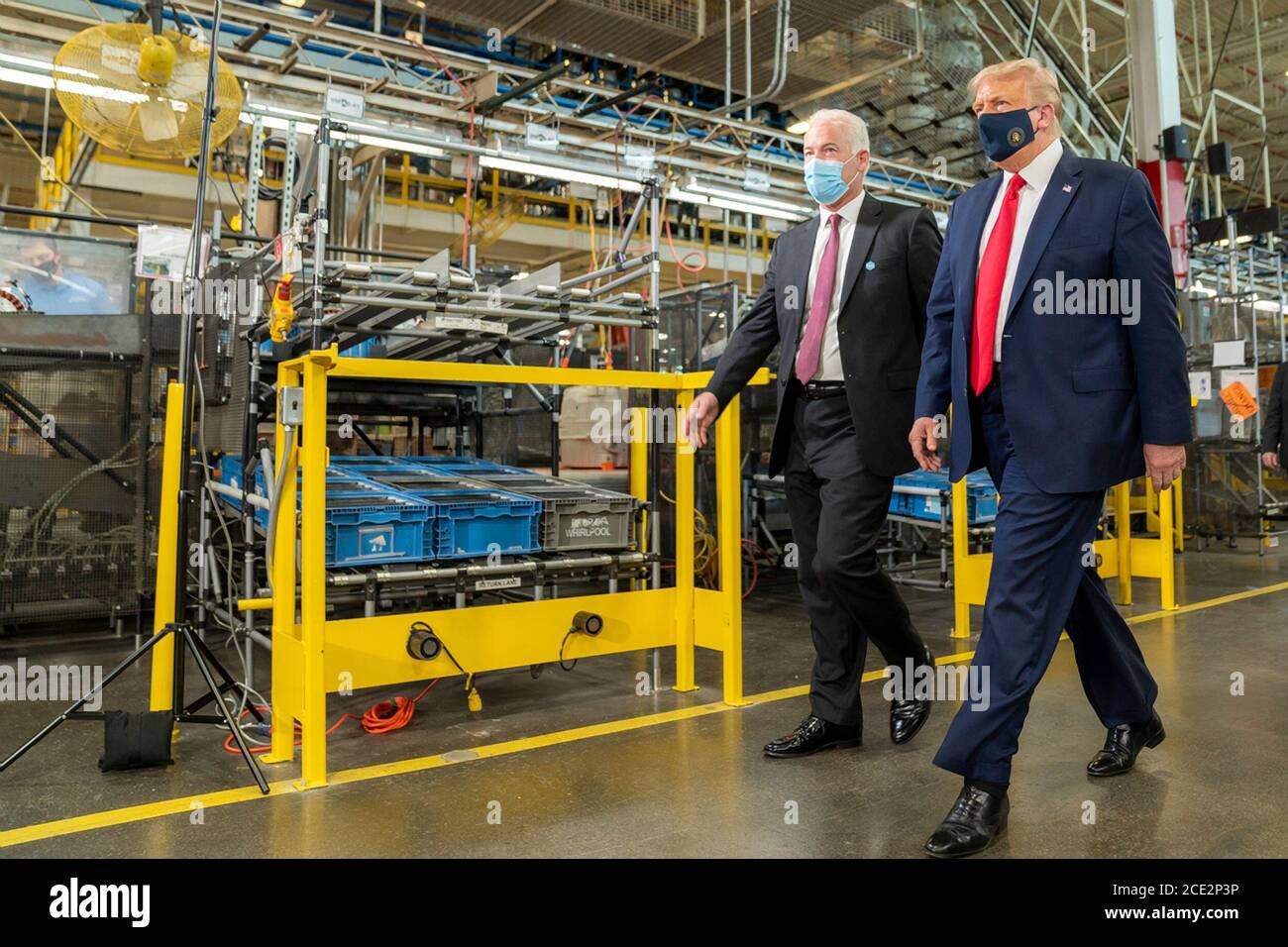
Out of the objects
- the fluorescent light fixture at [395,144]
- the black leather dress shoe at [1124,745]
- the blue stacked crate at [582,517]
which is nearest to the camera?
the black leather dress shoe at [1124,745]

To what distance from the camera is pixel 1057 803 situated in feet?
8.14

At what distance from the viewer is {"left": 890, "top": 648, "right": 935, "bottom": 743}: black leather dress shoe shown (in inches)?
119

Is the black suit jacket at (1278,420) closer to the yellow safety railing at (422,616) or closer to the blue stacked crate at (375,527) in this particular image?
the yellow safety railing at (422,616)

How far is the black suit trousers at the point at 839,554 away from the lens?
2.77 meters

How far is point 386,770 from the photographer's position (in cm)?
287


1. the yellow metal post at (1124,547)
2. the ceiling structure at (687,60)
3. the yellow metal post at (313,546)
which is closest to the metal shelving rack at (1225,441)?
the ceiling structure at (687,60)

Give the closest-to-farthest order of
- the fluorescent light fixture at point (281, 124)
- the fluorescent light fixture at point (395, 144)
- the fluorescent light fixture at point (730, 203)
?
1. the fluorescent light fixture at point (395, 144)
2. the fluorescent light fixture at point (281, 124)
3. the fluorescent light fixture at point (730, 203)

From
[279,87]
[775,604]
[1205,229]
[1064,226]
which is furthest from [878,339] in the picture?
[1205,229]

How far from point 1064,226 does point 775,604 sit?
460 centimetres

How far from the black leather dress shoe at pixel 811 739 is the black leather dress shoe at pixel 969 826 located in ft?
2.46

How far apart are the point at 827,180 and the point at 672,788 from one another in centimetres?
190

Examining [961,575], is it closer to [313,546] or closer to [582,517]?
[582,517]

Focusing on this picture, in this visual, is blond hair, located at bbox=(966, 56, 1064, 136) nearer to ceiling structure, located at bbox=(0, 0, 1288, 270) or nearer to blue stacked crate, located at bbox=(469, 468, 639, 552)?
blue stacked crate, located at bbox=(469, 468, 639, 552)

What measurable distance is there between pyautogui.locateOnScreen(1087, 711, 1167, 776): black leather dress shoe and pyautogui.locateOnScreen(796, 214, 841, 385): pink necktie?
1.41m
